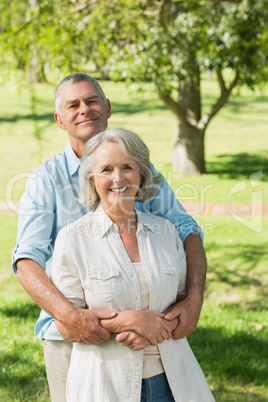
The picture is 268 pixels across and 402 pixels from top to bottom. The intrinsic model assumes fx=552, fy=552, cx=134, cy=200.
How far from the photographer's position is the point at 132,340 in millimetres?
2023

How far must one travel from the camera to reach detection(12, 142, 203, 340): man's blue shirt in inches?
90.3

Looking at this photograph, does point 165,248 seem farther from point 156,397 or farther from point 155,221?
point 156,397

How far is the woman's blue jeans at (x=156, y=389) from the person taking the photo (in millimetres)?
2070

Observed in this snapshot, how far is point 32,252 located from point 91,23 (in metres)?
6.33

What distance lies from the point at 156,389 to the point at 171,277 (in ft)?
1.39

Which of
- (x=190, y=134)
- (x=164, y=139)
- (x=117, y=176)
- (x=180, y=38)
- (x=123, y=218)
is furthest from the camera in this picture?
(x=164, y=139)

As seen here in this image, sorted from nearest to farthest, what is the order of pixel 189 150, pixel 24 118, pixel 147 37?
pixel 147 37
pixel 189 150
pixel 24 118

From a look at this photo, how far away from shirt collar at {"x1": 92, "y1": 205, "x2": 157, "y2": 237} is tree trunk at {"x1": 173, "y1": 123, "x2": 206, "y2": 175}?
9.10 m

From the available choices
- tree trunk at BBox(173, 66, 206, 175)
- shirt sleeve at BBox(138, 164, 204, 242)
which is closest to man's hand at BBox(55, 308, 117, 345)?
shirt sleeve at BBox(138, 164, 204, 242)

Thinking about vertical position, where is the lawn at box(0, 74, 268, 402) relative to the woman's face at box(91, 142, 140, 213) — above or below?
below

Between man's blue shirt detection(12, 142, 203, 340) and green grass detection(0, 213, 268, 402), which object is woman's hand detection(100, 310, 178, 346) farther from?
green grass detection(0, 213, 268, 402)

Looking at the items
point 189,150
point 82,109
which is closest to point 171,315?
point 82,109

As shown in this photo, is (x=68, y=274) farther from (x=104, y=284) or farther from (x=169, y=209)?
(x=169, y=209)

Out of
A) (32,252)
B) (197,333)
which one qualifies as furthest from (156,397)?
(197,333)
